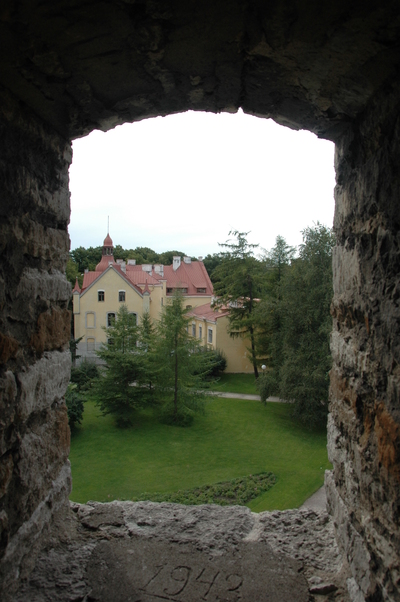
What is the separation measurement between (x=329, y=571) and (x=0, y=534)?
1523mm

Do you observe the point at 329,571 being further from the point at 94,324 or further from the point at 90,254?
the point at 90,254

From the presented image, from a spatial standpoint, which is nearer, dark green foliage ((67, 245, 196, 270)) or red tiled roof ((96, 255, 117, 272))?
red tiled roof ((96, 255, 117, 272))

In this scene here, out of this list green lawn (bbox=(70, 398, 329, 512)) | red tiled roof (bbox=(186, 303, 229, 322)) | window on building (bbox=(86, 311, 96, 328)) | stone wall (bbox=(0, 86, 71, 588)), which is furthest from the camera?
window on building (bbox=(86, 311, 96, 328))

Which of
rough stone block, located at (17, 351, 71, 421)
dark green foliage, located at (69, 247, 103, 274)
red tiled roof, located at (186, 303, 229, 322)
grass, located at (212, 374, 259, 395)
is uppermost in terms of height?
dark green foliage, located at (69, 247, 103, 274)

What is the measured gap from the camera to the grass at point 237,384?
19.4m

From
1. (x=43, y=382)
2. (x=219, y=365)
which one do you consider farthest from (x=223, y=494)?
→ (x=219, y=365)

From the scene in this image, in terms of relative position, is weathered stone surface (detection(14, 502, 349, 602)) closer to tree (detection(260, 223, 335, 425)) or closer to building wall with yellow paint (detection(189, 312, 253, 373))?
tree (detection(260, 223, 335, 425))

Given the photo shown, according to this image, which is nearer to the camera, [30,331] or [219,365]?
[30,331]

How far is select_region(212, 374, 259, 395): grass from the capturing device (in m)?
19.4

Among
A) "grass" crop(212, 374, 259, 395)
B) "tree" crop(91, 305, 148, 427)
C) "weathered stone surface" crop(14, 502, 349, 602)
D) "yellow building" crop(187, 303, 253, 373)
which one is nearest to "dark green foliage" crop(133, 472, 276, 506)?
"tree" crop(91, 305, 148, 427)

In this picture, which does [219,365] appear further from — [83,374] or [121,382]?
[121,382]

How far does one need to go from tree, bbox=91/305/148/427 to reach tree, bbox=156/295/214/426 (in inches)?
27.5

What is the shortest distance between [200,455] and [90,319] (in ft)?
46.3

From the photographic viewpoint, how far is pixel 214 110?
2.22m
